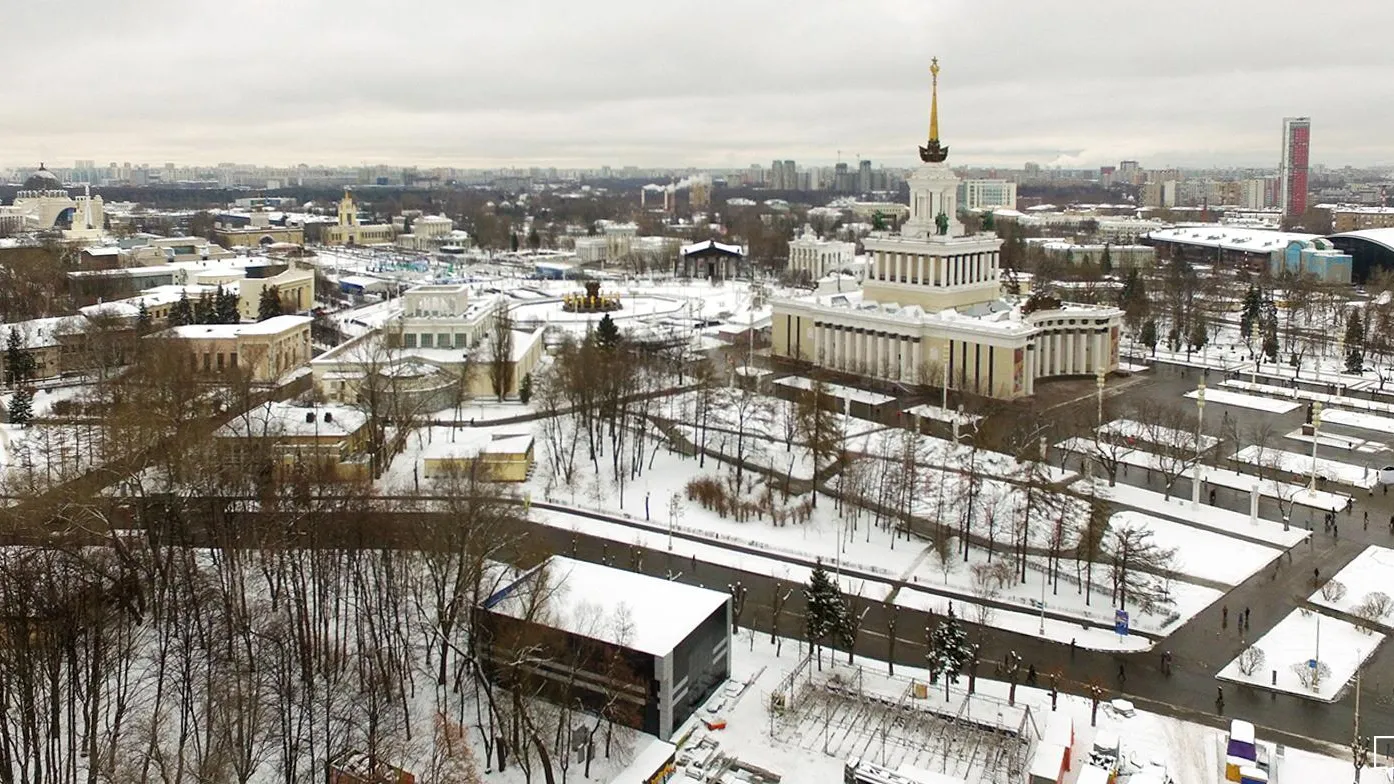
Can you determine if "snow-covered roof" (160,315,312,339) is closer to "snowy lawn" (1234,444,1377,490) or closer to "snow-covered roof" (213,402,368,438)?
"snow-covered roof" (213,402,368,438)

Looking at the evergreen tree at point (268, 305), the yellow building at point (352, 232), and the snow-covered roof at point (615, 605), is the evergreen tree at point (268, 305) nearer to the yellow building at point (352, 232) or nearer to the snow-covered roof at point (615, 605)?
the snow-covered roof at point (615, 605)

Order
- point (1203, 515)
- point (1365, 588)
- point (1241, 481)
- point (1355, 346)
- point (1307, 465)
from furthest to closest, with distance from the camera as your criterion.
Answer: point (1355, 346), point (1307, 465), point (1241, 481), point (1203, 515), point (1365, 588)

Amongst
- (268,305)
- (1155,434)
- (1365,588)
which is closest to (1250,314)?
(1155,434)

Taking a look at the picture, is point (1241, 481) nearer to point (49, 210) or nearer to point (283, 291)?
point (283, 291)

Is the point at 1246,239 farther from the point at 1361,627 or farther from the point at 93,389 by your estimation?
the point at 93,389

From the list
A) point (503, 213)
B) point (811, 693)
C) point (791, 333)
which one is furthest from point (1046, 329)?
point (503, 213)

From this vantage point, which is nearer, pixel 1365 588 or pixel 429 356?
pixel 1365 588
